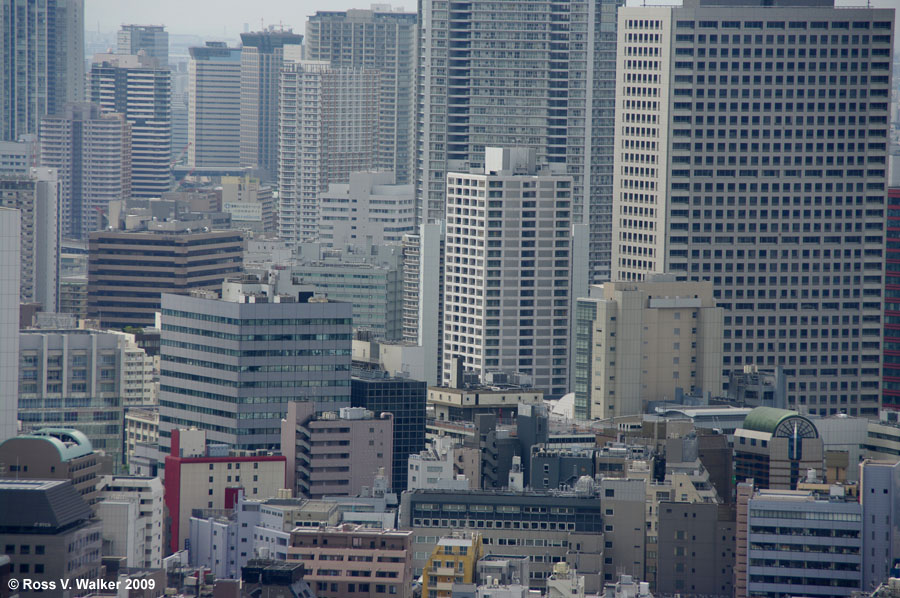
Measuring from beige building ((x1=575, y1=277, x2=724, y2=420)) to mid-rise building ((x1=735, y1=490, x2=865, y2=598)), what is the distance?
50584 mm

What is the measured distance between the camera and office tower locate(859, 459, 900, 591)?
14062 centimetres

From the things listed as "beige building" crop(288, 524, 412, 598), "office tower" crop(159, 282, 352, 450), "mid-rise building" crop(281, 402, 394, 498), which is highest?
"office tower" crop(159, 282, 352, 450)

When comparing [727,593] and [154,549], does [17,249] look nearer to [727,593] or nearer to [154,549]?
[154,549]

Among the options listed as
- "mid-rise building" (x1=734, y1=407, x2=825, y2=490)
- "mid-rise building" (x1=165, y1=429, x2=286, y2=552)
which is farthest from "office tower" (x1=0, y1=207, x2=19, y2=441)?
"mid-rise building" (x1=734, y1=407, x2=825, y2=490)

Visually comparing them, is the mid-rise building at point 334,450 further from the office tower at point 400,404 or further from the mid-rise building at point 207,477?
the office tower at point 400,404

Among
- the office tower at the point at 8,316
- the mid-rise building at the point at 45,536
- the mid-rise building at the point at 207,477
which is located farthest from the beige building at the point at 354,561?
the office tower at the point at 8,316

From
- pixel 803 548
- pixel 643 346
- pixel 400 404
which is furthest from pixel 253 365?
pixel 803 548

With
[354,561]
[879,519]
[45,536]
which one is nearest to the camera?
[45,536]

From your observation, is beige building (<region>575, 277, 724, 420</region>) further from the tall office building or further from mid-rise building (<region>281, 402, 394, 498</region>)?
the tall office building

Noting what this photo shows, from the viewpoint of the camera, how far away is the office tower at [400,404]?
6973 inches

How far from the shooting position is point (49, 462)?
484ft

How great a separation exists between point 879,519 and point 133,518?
48.5m

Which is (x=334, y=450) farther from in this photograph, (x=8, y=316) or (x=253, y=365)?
(x=8, y=316)

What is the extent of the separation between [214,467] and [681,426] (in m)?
35.9
